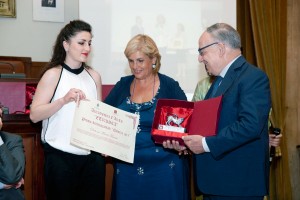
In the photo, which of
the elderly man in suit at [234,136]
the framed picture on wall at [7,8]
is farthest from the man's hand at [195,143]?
the framed picture on wall at [7,8]

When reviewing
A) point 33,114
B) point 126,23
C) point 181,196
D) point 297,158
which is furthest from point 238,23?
point 33,114

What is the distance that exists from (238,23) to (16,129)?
8.85ft

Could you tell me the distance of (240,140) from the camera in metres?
1.80

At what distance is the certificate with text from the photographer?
229 cm

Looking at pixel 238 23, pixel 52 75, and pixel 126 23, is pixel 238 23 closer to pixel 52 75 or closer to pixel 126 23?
pixel 126 23

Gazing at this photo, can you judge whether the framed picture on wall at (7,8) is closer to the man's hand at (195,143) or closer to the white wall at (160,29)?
the white wall at (160,29)

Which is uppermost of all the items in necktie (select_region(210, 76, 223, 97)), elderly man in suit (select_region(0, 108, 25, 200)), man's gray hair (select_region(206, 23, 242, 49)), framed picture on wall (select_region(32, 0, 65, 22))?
framed picture on wall (select_region(32, 0, 65, 22))

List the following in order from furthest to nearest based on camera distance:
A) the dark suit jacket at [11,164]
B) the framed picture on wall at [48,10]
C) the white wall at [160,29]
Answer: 1. the framed picture on wall at [48,10]
2. the white wall at [160,29]
3. the dark suit jacket at [11,164]

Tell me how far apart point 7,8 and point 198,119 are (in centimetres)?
317

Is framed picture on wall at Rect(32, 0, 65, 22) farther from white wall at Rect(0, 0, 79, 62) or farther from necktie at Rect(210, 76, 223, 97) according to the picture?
necktie at Rect(210, 76, 223, 97)

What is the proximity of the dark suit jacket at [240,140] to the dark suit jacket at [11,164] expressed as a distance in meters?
0.97

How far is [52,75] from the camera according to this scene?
94.7 inches

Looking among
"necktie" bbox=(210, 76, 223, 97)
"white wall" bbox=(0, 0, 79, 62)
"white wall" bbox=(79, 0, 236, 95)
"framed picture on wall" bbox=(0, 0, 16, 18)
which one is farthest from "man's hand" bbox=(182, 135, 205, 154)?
"framed picture on wall" bbox=(0, 0, 16, 18)

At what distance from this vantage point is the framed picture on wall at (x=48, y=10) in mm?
4570
